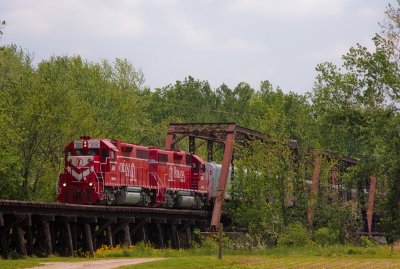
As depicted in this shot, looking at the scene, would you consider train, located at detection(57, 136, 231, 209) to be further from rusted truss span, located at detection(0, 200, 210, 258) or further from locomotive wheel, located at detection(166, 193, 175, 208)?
rusted truss span, located at detection(0, 200, 210, 258)

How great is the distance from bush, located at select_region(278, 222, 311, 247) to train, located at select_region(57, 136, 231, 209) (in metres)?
9.71

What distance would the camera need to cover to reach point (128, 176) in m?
59.0

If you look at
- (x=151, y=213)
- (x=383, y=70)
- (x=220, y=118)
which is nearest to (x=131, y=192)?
(x=151, y=213)

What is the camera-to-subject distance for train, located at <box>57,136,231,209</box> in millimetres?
56406

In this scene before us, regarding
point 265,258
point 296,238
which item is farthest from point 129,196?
point 265,258

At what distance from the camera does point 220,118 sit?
157 m

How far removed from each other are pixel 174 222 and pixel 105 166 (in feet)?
31.6

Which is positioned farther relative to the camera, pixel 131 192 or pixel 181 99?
pixel 181 99

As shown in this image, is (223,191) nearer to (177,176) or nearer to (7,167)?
(177,176)

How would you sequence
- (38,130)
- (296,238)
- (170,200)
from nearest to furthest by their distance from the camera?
1. (296,238)
2. (170,200)
3. (38,130)

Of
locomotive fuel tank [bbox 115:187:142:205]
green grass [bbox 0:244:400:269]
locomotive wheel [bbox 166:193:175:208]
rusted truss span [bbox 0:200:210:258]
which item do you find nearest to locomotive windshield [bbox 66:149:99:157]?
locomotive fuel tank [bbox 115:187:142:205]

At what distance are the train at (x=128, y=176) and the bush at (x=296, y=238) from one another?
971 centimetres

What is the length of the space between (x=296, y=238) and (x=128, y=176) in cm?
1155

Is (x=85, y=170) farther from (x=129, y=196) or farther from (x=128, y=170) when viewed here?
(x=129, y=196)
